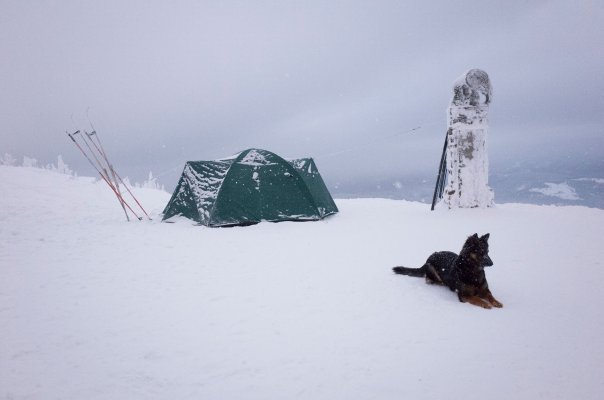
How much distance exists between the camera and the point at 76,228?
807 cm

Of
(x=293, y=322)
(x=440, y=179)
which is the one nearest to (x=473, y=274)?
(x=293, y=322)

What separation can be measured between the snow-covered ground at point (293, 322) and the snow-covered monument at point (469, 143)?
2522 mm

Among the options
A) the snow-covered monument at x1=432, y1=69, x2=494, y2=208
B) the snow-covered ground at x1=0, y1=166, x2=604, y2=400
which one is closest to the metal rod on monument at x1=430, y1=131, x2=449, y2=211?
the snow-covered monument at x1=432, y1=69, x2=494, y2=208

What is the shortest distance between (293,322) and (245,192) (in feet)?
20.2

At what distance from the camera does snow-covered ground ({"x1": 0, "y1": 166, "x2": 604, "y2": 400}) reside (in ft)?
7.61

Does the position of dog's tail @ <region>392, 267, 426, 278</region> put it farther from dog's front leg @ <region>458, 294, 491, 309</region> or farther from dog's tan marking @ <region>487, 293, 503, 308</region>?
dog's tan marking @ <region>487, 293, 503, 308</region>

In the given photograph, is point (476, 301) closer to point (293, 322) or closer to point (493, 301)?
point (493, 301)

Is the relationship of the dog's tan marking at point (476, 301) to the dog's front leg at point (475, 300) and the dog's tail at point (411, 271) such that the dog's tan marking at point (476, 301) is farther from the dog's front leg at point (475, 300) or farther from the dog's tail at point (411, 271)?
the dog's tail at point (411, 271)

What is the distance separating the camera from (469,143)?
29.1 feet

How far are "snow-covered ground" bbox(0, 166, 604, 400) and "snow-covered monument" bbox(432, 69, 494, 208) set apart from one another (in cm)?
252

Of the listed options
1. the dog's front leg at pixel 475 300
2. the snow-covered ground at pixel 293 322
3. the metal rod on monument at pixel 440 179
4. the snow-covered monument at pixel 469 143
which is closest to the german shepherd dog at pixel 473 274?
the dog's front leg at pixel 475 300

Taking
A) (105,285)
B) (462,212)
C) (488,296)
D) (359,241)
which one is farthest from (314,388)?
(462,212)

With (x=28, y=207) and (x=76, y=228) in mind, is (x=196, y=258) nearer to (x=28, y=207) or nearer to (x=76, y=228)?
(x=76, y=228)

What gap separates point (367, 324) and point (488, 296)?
5.19ft
